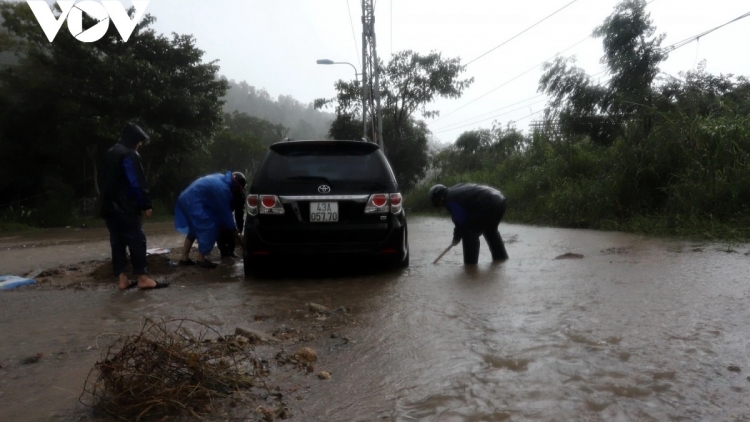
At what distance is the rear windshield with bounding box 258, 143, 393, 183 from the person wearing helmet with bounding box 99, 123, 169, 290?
43.9 inches

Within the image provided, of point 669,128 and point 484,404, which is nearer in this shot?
point 484,404

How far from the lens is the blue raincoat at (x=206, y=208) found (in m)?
6.89

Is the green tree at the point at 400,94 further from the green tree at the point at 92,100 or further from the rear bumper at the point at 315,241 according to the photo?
the rear bumper at the point at 315,241

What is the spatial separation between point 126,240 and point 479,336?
3585 millimetres

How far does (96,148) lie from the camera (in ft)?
81.5

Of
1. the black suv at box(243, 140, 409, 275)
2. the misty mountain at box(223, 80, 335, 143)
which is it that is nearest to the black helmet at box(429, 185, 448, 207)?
the black suv at box(243, 140, 409, 275)

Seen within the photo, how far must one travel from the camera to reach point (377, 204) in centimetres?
578

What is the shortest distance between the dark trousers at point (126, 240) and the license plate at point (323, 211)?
1595 mm

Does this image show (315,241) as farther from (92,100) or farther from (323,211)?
(92,100)

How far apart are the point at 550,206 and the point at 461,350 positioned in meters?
12.4

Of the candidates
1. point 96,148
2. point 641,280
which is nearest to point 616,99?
point 641,280

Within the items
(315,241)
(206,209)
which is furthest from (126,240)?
(315,241)

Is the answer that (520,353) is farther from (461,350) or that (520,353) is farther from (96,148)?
(96,148)

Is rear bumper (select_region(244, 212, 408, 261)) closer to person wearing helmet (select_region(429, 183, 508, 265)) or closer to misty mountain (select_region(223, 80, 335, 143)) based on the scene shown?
person wearing helmet (select_region(429, 183, 508, 265))
